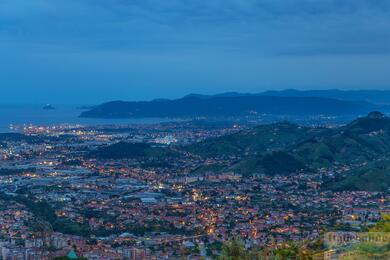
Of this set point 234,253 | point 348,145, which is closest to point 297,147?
point 348,145

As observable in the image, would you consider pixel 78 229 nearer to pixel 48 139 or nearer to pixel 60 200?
pixel 60 200

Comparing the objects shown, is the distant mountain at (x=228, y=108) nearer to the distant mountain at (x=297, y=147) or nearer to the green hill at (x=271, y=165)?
the distant mountain at (x=297, y=147)

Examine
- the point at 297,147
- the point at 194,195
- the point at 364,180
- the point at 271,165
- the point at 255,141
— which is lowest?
the point at 194,195

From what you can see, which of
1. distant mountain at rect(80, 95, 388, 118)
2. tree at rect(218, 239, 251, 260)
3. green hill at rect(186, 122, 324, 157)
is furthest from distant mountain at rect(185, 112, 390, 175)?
distant mountain at rect(80, 95, 388, 118)

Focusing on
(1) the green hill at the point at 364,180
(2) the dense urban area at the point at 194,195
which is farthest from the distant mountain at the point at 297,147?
(1) the green hill at the point at 364,180

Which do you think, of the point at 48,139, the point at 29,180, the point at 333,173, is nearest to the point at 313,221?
the point at 333,173

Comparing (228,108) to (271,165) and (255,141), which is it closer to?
(255,141)

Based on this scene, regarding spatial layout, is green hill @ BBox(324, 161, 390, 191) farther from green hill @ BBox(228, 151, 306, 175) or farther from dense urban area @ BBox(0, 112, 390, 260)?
green hill @ BBox(228, 151, 306, 175)

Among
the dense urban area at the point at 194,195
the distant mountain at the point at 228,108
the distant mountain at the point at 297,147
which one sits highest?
the distant mountain at the point at 228,108

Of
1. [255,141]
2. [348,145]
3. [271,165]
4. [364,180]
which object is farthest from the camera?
[255,141]
